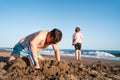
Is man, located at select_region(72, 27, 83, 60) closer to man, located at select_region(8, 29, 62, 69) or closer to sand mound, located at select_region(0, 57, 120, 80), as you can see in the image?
man, located at select_region(8, 29, 62, 69)

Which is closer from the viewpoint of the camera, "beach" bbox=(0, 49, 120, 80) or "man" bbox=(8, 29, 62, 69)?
"beach" bbox=(0, 49, 120, 80)

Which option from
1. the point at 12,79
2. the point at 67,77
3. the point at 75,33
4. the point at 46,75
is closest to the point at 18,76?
the point at 12,79

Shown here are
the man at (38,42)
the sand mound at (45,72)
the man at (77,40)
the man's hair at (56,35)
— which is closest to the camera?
the sand mound at (45,72)

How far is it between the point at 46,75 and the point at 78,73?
2.78ft

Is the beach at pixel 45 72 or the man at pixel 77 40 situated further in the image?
the man at pixel 77 40

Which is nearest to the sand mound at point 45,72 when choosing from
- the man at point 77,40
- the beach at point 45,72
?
the beach at point 45,72

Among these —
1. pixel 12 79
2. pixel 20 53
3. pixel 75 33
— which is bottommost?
pixel 12 79

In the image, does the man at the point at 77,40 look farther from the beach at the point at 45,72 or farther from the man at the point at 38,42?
the beach at the point at 45,72

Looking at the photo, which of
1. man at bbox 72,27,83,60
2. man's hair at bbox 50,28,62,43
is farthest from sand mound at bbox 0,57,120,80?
man at bbox 72,27,83,60

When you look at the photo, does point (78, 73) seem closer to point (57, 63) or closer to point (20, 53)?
point (57, 63)

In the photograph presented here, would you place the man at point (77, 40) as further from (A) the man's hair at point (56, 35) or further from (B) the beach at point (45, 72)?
(A) the man's hair at point (56, 35)

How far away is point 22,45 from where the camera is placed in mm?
7328

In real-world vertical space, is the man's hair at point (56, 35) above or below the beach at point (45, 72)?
above

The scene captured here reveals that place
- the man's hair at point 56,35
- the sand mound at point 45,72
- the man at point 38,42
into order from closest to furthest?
the sand mound at point 45,72, the man's hair at point 56,35, the man at point 38,42
